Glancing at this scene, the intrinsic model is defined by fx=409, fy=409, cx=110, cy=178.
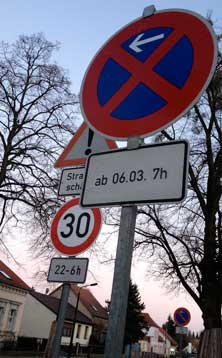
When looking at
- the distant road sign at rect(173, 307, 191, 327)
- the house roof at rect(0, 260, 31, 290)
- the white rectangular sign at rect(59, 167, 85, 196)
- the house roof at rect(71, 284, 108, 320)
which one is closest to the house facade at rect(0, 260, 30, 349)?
the house roof at rect(0, 260, 31, 290)

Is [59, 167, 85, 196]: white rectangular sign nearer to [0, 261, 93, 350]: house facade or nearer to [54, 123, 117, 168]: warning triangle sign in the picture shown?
[54, 123, 117, 168]: warning triangle sign

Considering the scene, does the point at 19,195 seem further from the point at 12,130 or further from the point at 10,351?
the point at 10,351

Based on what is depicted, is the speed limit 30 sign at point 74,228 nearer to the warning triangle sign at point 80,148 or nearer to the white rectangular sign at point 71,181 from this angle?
the white rectangular sign at point 71,181

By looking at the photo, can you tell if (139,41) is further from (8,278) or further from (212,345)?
(8,278)

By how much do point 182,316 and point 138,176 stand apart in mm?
11814

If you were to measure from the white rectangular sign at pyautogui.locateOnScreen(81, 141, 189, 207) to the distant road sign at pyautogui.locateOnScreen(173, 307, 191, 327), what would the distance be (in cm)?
1158

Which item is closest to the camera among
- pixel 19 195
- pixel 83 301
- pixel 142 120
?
pixel 142 120

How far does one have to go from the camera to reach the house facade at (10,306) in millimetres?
37188

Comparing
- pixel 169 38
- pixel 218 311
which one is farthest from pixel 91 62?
pixel 218 311

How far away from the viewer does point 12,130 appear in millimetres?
19594

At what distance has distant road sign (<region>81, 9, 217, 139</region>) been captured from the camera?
8.03 ft

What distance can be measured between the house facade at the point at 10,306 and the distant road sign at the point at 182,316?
2663 cm

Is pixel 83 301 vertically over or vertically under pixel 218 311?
over

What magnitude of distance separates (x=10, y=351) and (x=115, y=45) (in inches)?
1503
